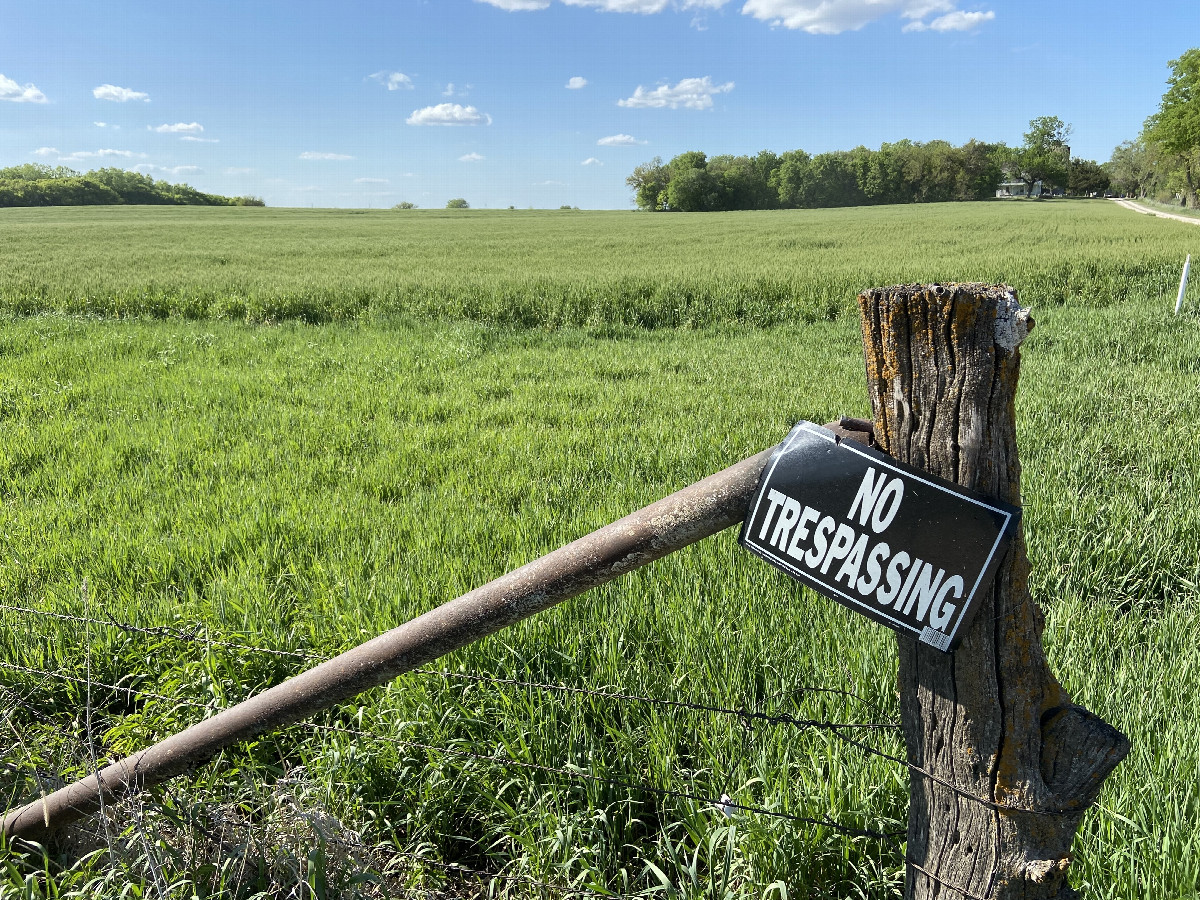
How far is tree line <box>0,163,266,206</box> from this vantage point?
248 ft

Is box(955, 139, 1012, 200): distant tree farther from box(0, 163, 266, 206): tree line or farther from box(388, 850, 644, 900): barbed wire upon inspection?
box(388, 850, 644, 900): barbed wire

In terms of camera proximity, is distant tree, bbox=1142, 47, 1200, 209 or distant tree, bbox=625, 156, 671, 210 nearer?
distant tree, bbox=1142, 47, 1200, 209

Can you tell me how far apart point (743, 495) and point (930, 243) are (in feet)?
89.6

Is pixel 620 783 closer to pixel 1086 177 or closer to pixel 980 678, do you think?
pixel 980 678

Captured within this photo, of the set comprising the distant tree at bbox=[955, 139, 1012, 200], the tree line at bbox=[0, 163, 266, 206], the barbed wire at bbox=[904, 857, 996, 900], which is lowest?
the barbed wire at bbox=[904, 857, 996, 900]

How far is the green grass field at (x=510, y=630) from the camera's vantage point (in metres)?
2.03

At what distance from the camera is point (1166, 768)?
6.77ft

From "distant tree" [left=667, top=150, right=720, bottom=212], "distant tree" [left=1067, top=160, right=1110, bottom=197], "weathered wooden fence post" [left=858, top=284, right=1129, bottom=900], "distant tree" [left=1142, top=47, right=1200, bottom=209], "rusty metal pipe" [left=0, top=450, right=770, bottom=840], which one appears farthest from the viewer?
"distant tree" [left=1067, top=160, right=1110, bottom=197]

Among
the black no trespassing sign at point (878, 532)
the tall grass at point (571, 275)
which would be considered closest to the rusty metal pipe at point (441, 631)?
the black no trespassing sign at point (878, 532)

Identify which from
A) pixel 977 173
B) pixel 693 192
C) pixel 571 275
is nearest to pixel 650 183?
pixel 693 192

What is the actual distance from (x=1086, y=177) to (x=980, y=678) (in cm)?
13702

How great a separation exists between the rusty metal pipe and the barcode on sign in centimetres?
35

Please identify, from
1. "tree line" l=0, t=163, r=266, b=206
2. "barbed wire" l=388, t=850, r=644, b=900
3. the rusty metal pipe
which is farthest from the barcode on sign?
"tree line" l=0, t=163, r=266, b=206

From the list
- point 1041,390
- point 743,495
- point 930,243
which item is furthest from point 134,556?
point 930,243
